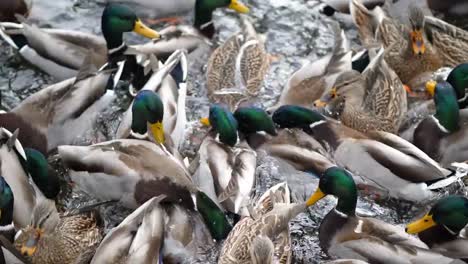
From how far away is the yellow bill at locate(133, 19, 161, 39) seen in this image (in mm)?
8367

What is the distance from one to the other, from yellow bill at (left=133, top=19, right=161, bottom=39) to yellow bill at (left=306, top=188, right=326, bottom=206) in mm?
2434

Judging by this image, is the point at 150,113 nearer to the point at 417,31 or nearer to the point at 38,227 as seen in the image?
the point at 38,227

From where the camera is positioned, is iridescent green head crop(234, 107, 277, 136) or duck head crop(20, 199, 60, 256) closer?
duck head crop(20, 199, 60, 256)

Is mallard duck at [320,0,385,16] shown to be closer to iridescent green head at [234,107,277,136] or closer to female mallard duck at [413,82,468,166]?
female mallard duck at [413,82,468,166]

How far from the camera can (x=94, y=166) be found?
6754 millimetres

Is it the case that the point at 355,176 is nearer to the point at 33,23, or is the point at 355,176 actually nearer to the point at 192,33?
the point at 192,33

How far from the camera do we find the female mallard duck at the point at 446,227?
6.30m

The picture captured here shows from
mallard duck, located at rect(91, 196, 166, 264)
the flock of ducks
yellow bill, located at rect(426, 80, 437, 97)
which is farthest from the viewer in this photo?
yellow bill, located at rect(426, 80, 437, 97)

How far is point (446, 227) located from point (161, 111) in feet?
7.41

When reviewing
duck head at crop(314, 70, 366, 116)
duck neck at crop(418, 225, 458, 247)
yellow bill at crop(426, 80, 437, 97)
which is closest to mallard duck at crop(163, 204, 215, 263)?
duck neck at crop(418, 225, 458, 247)

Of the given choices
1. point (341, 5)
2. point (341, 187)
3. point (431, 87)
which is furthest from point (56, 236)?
point (341, 5)

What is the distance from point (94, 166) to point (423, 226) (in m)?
2.32

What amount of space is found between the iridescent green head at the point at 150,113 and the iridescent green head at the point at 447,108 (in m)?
2.12

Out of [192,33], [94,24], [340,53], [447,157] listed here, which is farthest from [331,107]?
[94,24]
